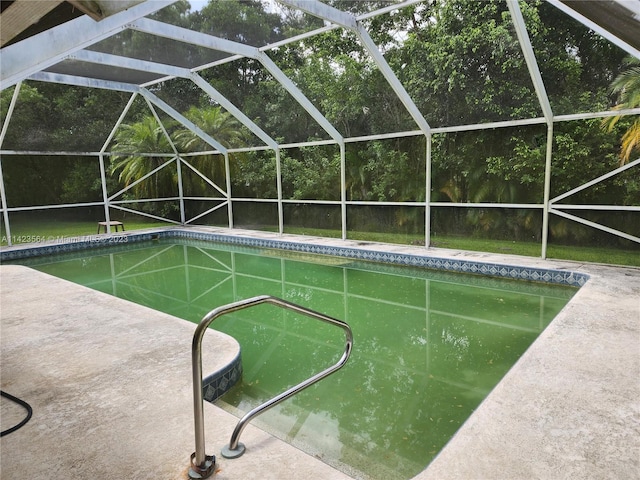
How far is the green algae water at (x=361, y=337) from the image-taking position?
286 cm

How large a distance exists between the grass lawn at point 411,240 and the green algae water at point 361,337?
1565 mm

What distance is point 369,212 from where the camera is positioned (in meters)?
9.63

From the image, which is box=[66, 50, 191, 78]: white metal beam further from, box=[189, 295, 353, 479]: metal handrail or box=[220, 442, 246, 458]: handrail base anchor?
box=[220, 442, 246, 458]: handrail base anchor

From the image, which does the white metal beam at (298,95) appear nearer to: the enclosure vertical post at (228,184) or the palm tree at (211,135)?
the palm tree at (211,135)

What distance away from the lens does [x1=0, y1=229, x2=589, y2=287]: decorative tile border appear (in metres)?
6.36

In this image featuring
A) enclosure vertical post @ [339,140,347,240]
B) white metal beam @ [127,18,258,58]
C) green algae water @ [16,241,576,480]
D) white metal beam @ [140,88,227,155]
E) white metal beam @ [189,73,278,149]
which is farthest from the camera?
white metal beam @ [140,88,227,155]

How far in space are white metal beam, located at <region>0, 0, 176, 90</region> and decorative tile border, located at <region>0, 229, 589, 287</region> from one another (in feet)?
17.3

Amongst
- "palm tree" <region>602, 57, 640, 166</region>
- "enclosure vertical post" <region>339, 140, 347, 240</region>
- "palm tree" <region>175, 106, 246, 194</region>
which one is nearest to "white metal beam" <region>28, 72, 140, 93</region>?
"palm tree" <region>175, 106, 246, 194</region>

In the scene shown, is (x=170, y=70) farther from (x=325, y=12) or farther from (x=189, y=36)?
(x=325, y=12)

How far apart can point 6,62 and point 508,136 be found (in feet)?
25.4

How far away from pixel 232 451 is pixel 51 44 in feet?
9.38

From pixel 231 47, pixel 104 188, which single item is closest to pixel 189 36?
pixel 231 47

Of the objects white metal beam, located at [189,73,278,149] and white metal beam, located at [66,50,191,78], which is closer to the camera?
white metal beam, located at [66,50,191,78]

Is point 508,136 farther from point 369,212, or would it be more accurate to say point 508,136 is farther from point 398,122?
point 369,212
